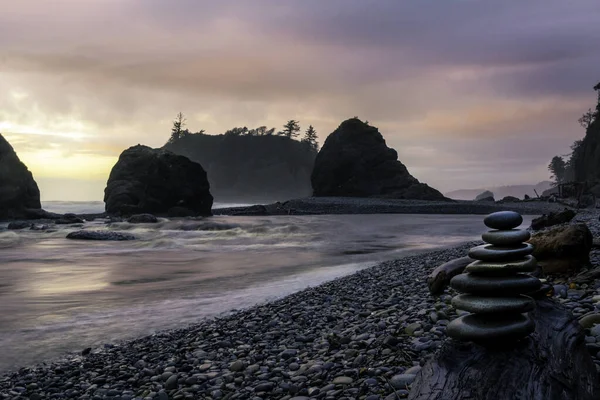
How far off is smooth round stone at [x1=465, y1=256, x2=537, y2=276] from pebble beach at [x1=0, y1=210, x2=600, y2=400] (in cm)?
106

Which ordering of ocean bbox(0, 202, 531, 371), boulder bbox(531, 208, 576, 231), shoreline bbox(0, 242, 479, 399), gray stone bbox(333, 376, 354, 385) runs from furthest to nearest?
boulder bbox(531, 208, 576, 231) → ocean bbox(0, 202, 531, 371) → shoreline bbox(0, 242, 479, 399) → gray stone bbox(333, 376, 354, 385)

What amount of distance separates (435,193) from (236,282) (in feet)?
200

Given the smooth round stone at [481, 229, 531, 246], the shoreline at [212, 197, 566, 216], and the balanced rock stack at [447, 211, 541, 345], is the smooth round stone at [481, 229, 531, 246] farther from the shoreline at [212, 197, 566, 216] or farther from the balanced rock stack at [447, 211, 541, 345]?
the shoreline at [212, 197, 566, 216]

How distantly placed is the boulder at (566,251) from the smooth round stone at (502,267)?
4.15m

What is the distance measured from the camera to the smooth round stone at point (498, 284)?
3205 millimetres

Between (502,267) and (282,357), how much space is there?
2.83 meters

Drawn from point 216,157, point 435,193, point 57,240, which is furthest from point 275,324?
point 216,157

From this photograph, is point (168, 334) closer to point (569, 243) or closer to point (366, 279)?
point (366, 279)

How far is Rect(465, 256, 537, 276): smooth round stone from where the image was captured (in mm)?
3297

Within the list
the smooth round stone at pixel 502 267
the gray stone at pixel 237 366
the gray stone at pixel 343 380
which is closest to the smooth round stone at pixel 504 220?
the smooth round stone at pixel 502 267

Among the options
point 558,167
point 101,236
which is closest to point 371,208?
point 101,236

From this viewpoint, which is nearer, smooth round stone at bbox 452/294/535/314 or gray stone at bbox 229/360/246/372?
smooth round stone at bbox 452/294/535/314

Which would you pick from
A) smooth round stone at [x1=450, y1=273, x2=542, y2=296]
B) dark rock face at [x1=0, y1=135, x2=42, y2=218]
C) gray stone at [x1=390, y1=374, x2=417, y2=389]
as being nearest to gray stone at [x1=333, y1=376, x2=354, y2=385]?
gray stone at [x1=390, y1=374, x2=417, y2=389]

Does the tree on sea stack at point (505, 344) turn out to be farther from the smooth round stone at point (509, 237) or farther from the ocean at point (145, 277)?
the ocean at point (145, 277)
